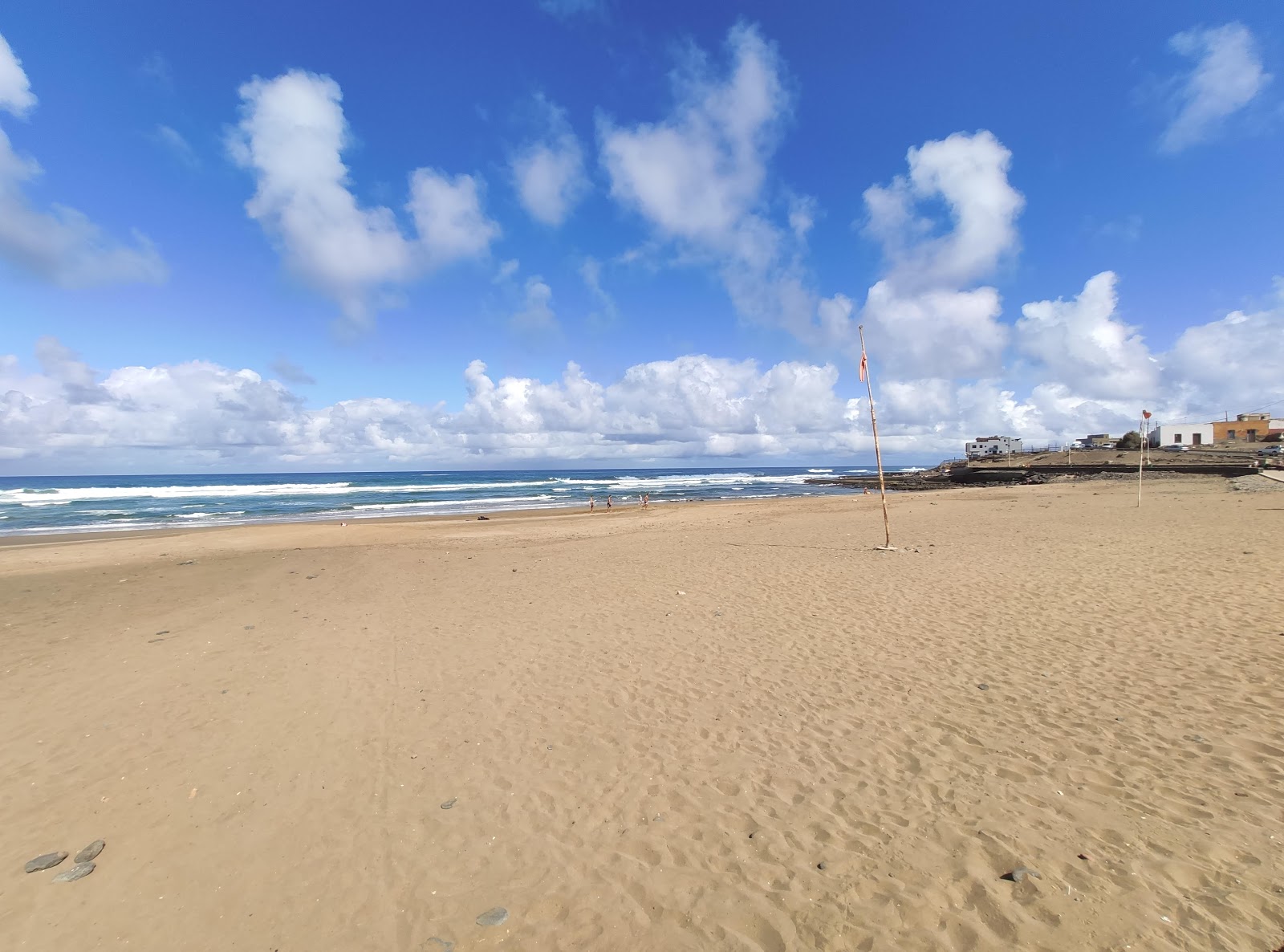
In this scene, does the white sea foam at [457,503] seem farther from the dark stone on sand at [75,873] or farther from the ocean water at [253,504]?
the dark stone on sand at [75,873]

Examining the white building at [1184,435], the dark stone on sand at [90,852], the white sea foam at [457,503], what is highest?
the white building at [1184,435]

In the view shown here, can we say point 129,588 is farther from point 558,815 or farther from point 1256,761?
point 1256,761

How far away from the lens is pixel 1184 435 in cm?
6981

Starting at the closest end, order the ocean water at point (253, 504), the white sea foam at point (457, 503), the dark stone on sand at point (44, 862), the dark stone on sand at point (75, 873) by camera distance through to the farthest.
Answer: the dark stone on sand at point (75, 873), the dark stone on sand at point (44, 862), the ocean water at point (253, 504), the white sea foam at point (457, 503)

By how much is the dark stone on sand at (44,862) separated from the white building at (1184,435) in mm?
92402

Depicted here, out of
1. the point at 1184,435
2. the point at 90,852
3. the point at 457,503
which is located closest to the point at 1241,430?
the point at 1184,435

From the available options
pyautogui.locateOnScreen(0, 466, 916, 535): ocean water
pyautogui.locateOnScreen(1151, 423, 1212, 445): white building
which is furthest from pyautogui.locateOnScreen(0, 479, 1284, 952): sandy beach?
pyautogui.locateOnScreen(1151, 423, 1212, 445): white building

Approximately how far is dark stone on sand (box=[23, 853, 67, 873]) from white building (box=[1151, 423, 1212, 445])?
92.4m

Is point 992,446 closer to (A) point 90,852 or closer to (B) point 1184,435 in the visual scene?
(B) point 1184,435

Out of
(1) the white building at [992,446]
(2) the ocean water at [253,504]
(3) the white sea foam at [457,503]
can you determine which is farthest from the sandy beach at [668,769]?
(1) the white building at [992,446]

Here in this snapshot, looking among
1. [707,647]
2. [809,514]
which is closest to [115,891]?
[707,647]

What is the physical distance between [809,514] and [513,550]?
17.2 meters

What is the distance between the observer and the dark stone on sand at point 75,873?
3.85 m

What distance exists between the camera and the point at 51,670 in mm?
7770
